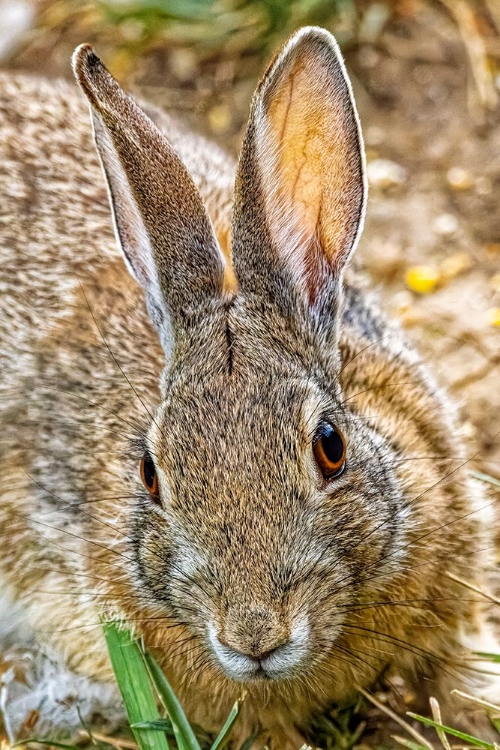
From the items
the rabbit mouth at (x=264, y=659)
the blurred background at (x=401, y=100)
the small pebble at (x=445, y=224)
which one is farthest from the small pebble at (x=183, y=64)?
the rabbit mouth at (x=264, y=659)

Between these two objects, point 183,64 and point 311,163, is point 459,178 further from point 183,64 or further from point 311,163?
point 311,163

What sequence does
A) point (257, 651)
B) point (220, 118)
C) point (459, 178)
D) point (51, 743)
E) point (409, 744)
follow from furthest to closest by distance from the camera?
point (220, 118) → point (459, 178) → point (51, 743) → point (409, 744) → point (257, 651)

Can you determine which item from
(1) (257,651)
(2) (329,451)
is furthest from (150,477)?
(1) (257,651)

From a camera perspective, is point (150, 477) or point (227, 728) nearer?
point (150, 477)

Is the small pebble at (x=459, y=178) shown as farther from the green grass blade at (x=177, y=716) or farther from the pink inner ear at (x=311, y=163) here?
the green grass blade at (x=177, y=716)

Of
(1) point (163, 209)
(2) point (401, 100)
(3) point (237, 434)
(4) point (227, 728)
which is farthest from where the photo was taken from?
(2) point (401, 100)

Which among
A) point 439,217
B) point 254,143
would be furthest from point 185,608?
point 439,217

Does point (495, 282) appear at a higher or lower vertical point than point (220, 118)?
lower
